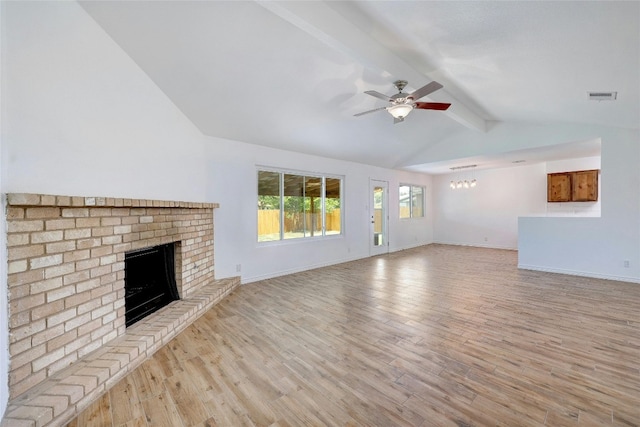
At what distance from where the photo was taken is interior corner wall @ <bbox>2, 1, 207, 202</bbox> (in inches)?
67.6

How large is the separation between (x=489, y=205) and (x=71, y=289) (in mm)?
9142

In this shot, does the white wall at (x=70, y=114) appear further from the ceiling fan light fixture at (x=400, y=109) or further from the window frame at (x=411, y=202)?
the window frame at (x=411, y=202)

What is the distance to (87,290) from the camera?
2.08 meters

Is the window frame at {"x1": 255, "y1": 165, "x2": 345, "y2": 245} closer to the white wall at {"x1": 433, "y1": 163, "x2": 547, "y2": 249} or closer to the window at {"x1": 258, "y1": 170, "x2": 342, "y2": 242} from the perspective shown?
the window at {"x1": 258, "y1": 170, "x2": 342, "y2": 242}

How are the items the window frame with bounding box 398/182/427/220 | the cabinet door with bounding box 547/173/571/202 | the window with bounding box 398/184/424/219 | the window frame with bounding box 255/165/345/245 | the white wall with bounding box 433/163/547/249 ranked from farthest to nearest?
the window with bounding box 398/184/424/219 < the window frame with bounding box 398/182/427/220 < the white wall with bounding box 433/163/547/249 < the cabinet door with bounding box 547/173/571/202 < the window frame with bounding box 255/165/345/245

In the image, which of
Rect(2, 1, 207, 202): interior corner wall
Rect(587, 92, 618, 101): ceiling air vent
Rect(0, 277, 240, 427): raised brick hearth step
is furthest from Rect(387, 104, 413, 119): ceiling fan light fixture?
Rect(0, 277, 240, 427): raised brick hearth step

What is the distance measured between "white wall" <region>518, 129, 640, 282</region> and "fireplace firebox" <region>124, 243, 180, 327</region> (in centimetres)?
639

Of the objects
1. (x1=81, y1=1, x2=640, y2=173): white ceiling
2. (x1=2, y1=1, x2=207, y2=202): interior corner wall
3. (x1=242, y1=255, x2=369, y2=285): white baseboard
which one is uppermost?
(x1=81, y1=1, x2=640, y2=173): white ceiling

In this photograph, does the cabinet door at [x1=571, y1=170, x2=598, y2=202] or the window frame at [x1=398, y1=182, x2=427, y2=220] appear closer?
the cabinet door at [x1=571, y1=170, x2=598, y2=202]

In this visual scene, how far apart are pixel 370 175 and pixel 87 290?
228 inches

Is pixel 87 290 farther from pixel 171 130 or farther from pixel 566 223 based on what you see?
pixel 566 223

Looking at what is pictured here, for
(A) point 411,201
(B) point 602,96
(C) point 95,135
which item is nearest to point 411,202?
(A) point 411,201

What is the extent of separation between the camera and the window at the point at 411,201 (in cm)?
813

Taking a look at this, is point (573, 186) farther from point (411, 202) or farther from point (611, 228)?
point (411, 202)
